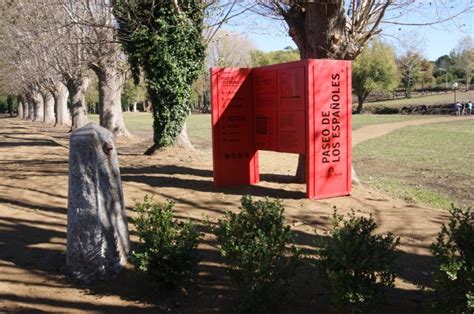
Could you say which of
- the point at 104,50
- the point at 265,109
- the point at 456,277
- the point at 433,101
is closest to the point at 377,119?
the point at 433,101

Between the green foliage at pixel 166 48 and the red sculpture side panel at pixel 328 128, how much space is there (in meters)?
6.47

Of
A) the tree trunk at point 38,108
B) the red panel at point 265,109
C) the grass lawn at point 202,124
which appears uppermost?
the tree trunk at point 38,108

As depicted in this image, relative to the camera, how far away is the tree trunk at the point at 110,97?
21.2m

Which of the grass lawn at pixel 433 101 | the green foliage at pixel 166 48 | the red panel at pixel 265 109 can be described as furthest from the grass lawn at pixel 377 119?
the red panel at pixel 265 109

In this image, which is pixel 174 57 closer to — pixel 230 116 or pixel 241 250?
pixel 230 116

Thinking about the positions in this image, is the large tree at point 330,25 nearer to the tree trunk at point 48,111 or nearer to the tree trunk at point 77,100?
the tree trunk at point 77,100

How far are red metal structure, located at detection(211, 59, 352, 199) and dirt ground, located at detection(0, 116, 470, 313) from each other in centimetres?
45

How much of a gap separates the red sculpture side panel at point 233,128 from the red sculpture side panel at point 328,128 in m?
1.76

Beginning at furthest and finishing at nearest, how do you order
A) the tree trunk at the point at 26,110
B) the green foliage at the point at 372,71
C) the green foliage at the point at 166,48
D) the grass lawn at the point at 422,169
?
the green foliage at the point at 372,71 < the tree trunk at the point at 26,110 < the green foliage at the point at 166,48 < the grass lawn at the point at 422,169

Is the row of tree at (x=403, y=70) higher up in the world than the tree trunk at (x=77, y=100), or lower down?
higher up

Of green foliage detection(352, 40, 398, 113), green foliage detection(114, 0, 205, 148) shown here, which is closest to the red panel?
green foliage detection(114, 0, 205, 148)

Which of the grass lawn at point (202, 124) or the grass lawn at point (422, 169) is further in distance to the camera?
the grass lawn at point (202, 124)

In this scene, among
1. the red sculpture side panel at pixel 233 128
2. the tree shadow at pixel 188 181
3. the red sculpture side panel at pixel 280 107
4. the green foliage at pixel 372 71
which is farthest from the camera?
the green foliage at pixel 372 71

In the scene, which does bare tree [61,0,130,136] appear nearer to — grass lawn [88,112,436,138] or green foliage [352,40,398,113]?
grass lawn [88,112,436,138]
